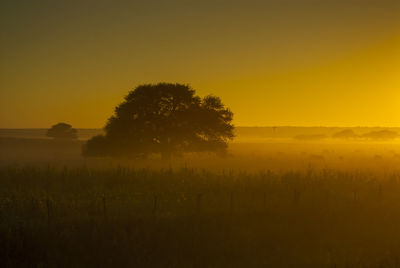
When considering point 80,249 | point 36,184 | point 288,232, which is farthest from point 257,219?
point 36,184

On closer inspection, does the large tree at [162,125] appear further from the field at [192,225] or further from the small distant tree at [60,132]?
the small distant tree at [60,132]

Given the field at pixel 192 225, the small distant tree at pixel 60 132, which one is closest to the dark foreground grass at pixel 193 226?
the field at pixel 192 225

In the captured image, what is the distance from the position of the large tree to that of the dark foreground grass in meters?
16.7

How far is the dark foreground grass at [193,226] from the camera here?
9594 millimetres

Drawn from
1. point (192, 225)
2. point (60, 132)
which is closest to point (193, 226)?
point (192, 225)

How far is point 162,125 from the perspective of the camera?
35469 millimetres

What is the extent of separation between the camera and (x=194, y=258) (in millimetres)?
9648

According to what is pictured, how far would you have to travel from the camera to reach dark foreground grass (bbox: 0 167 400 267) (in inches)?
378

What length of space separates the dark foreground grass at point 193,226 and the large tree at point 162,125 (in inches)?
659

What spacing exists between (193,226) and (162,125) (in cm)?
2411

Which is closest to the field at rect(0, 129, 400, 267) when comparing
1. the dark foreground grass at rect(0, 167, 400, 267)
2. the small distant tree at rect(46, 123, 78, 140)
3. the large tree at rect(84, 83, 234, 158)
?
the dark foreground grass at rect(0, 167, 400, 267)

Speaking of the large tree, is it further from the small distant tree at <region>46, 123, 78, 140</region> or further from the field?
the small distant tree at <region>46, 123, 78, 140</region>

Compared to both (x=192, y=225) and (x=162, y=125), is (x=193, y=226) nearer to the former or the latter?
(x=192, y=225)

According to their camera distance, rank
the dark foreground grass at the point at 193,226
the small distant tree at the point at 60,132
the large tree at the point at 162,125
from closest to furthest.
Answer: the dark foreground grass at the point at 193,226 → the large tree at the point at 162,125 → the small distant tree at the point at 60,132
